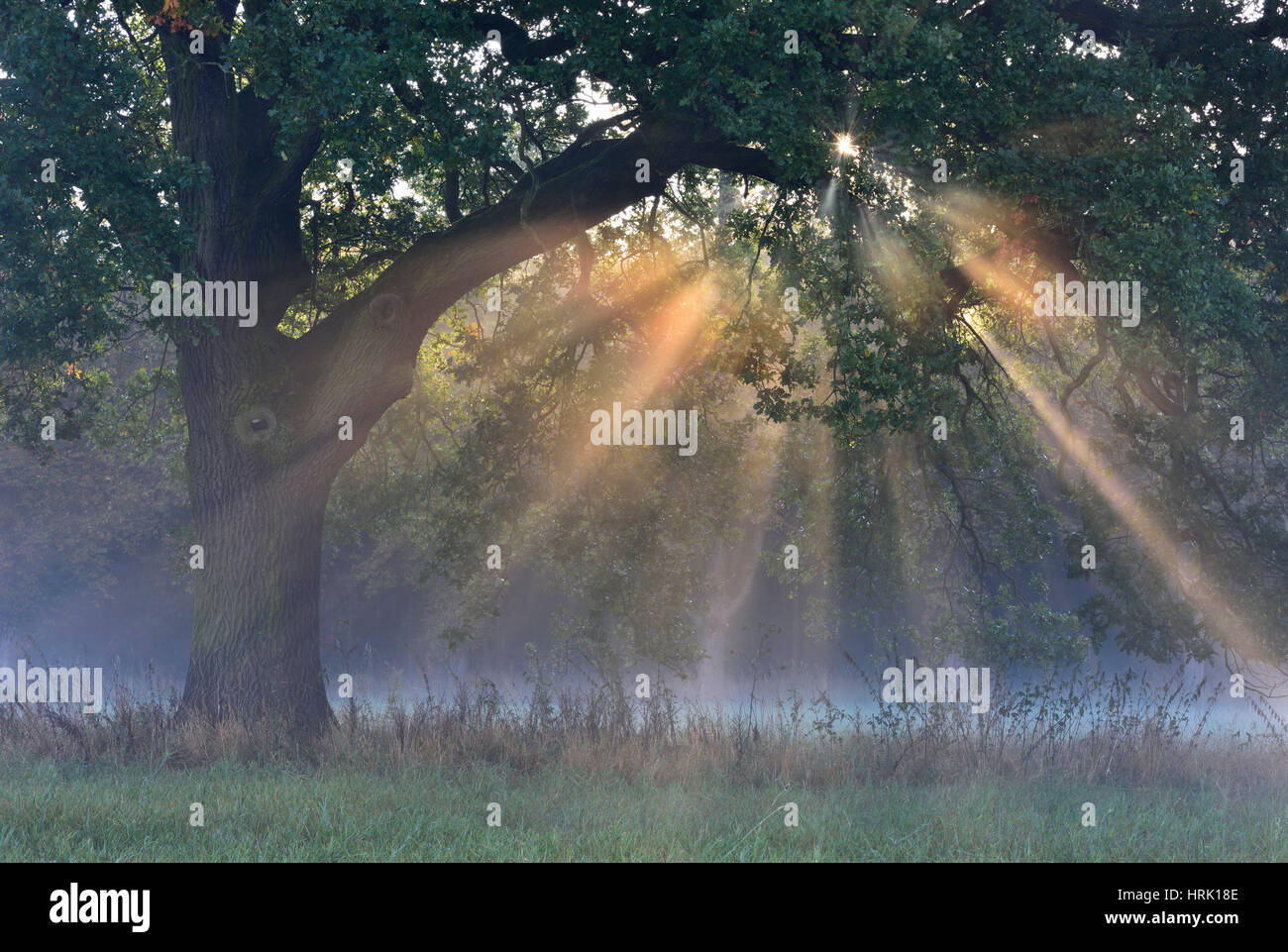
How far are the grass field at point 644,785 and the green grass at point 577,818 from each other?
32 millimetres

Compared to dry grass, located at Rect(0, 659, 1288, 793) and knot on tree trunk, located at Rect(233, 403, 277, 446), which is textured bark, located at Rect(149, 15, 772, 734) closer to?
knot on tree trunk, located at Rect(233, 403, 277, 446)

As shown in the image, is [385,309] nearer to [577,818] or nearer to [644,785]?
[644,785]

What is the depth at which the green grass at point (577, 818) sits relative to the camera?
7.71 m

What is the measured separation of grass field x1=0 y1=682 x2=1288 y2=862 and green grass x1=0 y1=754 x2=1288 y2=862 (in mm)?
32

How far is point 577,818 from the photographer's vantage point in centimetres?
880

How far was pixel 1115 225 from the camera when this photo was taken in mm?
10578

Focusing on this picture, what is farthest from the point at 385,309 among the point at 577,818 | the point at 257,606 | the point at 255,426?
the point at 577,818

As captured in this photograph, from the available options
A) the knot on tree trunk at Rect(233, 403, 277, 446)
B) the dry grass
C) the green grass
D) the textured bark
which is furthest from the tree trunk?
the green grass

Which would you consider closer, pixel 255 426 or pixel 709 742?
pixel 709 742

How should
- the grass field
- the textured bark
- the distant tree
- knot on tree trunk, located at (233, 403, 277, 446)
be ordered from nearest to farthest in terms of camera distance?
the grass field
the distant tree
the textured bark
knot on tree trunk, located at (233, 403, 277, 446)

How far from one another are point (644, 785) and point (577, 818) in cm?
159

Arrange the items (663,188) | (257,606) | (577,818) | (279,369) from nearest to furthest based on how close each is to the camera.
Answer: (577,818)
(257,606)
(279,369)
(663,188)

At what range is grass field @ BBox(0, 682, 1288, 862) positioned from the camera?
7953 mm

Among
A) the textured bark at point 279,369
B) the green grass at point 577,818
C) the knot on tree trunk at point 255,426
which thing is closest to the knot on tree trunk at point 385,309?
the textured bark at point 279,369
